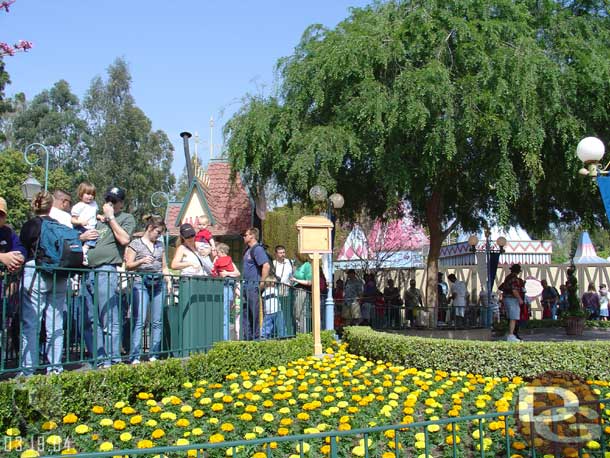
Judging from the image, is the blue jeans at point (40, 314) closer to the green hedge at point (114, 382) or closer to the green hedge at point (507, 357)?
the green hedge at point (114, 382)

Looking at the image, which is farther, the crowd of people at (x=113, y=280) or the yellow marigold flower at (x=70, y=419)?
the crowd of people at (x=113, y=280)

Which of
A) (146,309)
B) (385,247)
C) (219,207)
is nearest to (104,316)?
(146,309)

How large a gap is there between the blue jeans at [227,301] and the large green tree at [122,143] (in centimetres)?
3887

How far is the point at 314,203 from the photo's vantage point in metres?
14.2

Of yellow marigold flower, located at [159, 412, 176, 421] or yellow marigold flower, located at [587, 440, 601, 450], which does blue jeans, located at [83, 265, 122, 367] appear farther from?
yellow marigold flower, located at [587, 440, 601, 450]

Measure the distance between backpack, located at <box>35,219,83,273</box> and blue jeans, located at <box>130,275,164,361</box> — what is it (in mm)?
998

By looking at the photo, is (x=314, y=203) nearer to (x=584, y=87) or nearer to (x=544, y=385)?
(x=584, y=87)

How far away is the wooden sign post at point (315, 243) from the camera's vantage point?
400 inches

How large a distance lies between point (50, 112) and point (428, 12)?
4419 cm

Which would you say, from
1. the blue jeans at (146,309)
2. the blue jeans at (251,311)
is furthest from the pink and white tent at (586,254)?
the blue jeans at (146,309)

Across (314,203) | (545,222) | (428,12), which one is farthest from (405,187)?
(545,222)

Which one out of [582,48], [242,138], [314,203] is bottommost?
[314,203]

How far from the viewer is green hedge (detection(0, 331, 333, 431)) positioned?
5.34 metres

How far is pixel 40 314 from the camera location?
19.2ft
